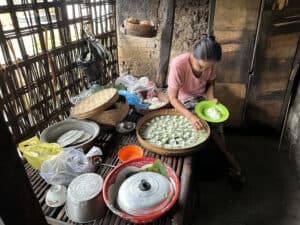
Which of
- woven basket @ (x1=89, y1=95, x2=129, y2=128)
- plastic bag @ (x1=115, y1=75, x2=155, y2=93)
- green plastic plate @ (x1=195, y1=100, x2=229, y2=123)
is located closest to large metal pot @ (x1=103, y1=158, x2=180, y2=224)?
woven basket @ (x1=89, y1=95, x2=129, y2=128)

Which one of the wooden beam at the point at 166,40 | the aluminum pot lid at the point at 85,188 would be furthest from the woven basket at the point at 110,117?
the wooden beam at the point at 166,40

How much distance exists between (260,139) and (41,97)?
262 cm

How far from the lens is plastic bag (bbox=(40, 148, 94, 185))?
1316 millimetres

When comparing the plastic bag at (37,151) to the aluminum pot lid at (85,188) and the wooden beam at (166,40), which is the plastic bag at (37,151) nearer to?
the aluminum pot lid at (85,188)

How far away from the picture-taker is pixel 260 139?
9.41 feet

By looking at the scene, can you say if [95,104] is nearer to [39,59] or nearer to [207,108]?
[39,59]

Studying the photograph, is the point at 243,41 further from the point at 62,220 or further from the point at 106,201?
the point at 62,220

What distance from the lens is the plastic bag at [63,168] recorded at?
4.32 feet

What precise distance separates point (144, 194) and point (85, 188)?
32 cm

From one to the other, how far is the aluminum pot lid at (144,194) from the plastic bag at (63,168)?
0.35m

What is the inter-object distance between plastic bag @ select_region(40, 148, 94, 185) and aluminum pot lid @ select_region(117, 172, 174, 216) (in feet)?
1.16

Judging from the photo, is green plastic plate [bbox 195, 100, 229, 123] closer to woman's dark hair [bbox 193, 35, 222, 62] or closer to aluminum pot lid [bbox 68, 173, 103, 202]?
woman's dark hair [bbox 193, 35, 222, 62]

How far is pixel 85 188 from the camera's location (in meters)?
1.16

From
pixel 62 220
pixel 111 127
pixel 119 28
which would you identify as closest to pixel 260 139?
pixel 111 127
